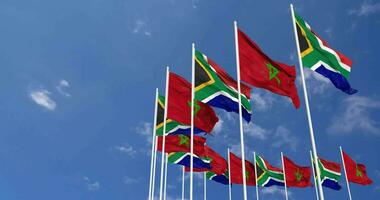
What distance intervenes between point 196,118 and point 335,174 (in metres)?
20.5

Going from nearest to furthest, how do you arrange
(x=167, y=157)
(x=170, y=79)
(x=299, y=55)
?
(x=299, y=55) < (x=170, y=79) < (x=167, y=157)

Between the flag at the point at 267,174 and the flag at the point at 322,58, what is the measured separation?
18.9 m

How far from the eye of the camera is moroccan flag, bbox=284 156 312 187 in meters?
34.7

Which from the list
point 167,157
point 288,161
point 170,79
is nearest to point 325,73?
point 170,79

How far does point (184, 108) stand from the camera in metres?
21.0

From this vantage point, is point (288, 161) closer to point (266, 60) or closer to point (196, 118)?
point (196, 118)

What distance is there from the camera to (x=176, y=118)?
20.3 metres

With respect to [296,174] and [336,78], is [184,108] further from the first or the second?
[296,174]

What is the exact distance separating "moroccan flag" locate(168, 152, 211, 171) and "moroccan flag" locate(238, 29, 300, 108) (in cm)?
943

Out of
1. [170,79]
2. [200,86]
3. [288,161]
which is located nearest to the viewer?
[200,86]

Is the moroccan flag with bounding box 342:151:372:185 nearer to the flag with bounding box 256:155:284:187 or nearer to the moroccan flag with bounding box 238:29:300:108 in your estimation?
the flag with bounding box 256:155:284:187

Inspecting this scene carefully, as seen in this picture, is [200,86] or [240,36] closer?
[240,36]

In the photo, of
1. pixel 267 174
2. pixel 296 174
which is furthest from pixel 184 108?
pixel 296 174

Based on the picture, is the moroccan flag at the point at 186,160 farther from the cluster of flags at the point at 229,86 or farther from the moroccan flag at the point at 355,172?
the moroccan flag at the point at 355,172
